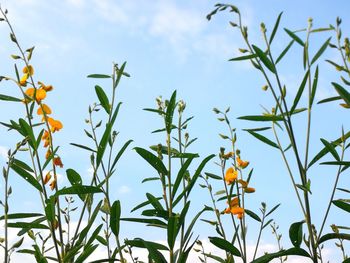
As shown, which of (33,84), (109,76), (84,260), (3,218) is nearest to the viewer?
(84,260)

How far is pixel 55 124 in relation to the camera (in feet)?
6.41

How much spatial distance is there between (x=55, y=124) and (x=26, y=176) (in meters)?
0.31

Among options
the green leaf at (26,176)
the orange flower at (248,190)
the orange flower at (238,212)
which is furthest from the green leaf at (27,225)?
the orange flower at (248,190)

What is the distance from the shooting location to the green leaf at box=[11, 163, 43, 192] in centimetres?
171

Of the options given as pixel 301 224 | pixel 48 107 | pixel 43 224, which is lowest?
pixel 301 224

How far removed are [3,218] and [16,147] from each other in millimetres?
288

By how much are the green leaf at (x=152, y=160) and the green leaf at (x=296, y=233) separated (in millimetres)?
510

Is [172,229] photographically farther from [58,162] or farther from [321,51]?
[321,51]

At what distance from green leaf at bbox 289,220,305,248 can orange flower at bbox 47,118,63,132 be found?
107 centimetres

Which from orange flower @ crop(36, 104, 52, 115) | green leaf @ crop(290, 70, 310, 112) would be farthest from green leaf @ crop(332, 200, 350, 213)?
orange flower @ crop(36, 104, 52, 115)

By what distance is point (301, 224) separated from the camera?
163cm

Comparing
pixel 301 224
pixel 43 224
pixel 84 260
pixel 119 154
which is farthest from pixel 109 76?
pixel 301 224

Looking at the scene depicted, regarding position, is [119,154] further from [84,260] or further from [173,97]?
[84,260]

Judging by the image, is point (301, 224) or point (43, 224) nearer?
point (301, 224)
